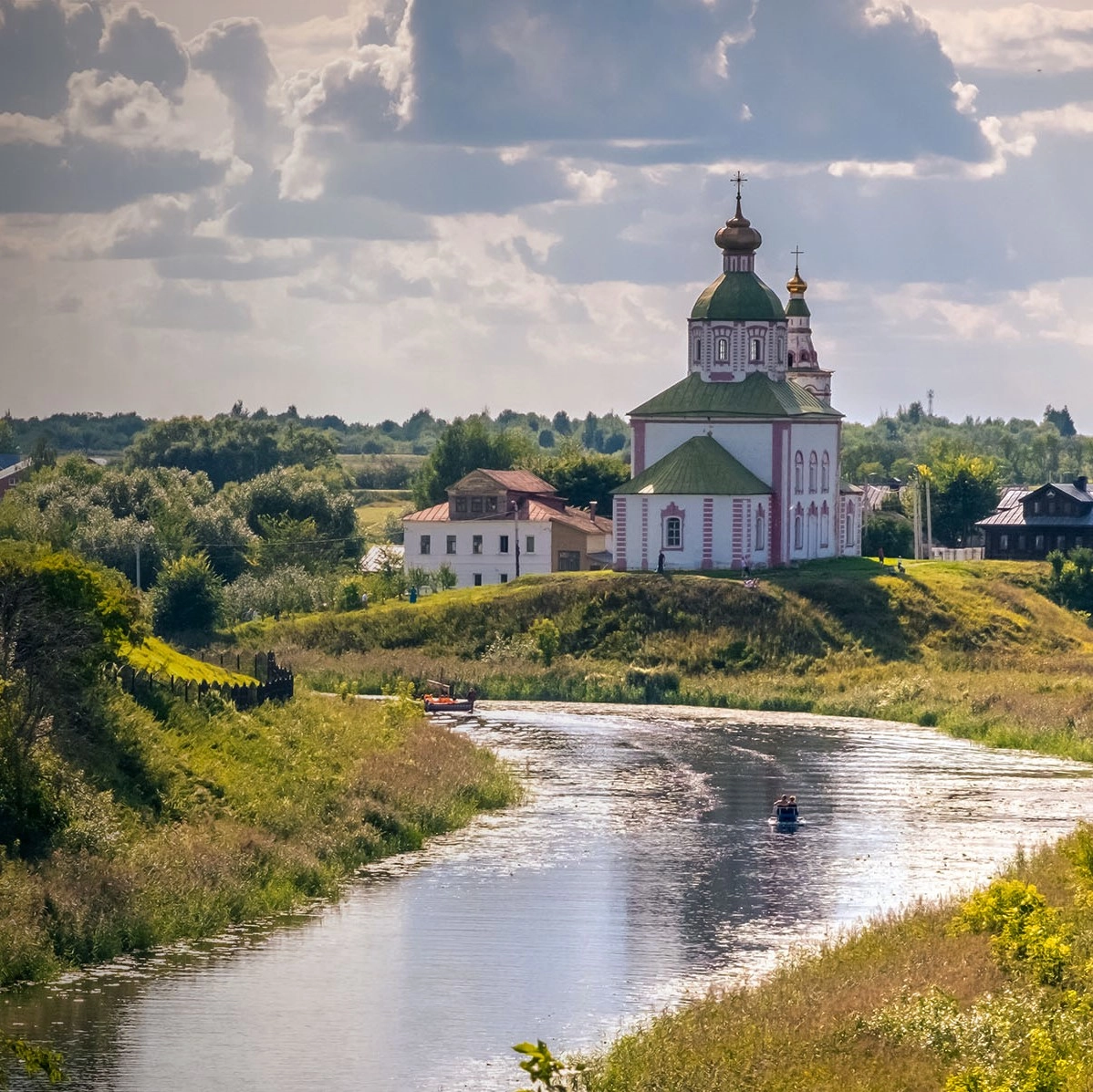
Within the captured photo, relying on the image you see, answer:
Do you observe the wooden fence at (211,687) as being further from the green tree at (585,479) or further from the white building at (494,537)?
the green tree at (585,479)

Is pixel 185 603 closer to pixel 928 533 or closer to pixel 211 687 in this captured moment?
pixel 211 687

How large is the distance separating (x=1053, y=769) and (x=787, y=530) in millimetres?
34652

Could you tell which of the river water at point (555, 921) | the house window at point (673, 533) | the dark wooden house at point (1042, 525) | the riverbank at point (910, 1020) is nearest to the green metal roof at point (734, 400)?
the house window at point (673, 533)

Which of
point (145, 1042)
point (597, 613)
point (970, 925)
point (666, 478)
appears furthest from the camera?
point (666, 478)

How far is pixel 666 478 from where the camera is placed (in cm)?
9394

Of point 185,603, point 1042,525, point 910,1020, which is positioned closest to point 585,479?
point 1042,525

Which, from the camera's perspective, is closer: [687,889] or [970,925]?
[970,925]

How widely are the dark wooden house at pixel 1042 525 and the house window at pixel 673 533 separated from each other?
73.6 ft

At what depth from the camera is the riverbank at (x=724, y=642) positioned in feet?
259

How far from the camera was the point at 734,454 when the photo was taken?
9656 cm

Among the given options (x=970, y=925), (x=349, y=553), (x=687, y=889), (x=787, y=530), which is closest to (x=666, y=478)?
(x=787, y=530)

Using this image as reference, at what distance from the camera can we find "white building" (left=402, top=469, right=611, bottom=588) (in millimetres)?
102500

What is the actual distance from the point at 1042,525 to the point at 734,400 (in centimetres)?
1988

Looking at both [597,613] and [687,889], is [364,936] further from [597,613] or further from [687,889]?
[597,613]
